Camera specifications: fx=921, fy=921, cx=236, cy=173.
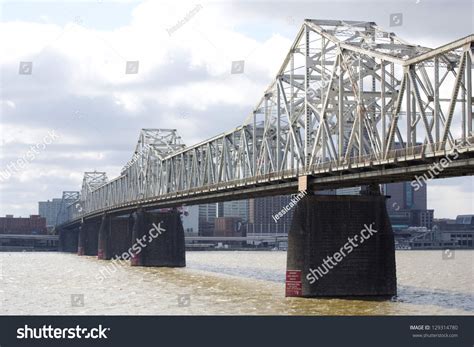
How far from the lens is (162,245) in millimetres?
136500

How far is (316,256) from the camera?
71250mm

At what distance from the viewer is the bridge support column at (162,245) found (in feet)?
445

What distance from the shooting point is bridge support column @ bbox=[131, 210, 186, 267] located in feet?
445

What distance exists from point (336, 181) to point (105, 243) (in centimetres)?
10883

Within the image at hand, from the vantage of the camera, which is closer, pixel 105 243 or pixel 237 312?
pixel 237 312

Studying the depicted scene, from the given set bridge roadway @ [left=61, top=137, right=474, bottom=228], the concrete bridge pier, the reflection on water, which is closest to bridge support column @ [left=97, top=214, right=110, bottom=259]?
the concrete bridge pier

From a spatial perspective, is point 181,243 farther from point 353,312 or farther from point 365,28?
point 353,312

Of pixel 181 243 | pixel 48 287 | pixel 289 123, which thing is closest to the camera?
pixel 289 123

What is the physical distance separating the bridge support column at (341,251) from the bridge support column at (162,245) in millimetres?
64812

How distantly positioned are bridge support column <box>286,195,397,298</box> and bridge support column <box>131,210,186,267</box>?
64812mm

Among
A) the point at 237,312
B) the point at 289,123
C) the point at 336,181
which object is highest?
the point at 289,123

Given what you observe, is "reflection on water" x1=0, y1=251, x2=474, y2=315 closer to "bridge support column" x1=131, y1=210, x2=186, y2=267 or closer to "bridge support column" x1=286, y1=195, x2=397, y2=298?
"bridge support column" x1=286, y1=195, x2=397, y2=298
